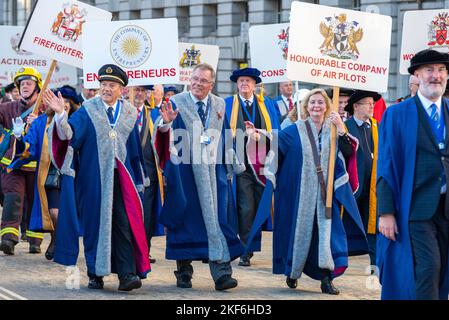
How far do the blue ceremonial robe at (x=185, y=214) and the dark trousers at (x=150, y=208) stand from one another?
181cm

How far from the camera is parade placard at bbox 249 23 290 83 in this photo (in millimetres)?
16000

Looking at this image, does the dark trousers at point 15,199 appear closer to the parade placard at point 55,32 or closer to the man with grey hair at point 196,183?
the parade placard at point 55,32

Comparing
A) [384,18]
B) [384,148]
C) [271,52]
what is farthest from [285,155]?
[271,52]

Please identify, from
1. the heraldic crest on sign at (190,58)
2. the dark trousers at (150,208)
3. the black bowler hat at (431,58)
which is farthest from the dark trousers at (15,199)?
the black bowler hat at (431,58)

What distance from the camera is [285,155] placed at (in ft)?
34.3

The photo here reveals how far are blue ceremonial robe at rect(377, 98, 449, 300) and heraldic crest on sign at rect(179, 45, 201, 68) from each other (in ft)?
31.9

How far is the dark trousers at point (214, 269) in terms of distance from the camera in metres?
10.3

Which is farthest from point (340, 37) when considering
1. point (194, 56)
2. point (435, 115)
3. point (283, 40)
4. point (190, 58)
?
point (190, 58)

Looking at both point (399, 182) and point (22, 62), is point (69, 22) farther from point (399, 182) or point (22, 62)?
point (399, 182)

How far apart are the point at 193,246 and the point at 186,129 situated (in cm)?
99

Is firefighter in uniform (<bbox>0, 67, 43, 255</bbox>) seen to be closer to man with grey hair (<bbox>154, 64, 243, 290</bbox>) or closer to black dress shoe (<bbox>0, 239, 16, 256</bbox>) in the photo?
black dress shoe (<bbox>0, 239, 16, 256</bbox>)

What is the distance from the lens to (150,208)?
1240 cm

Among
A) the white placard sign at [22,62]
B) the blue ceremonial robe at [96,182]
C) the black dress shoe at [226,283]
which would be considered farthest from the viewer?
the white placard sign at [22,62]

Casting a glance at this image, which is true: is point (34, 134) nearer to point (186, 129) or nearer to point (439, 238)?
point (186, 129)
